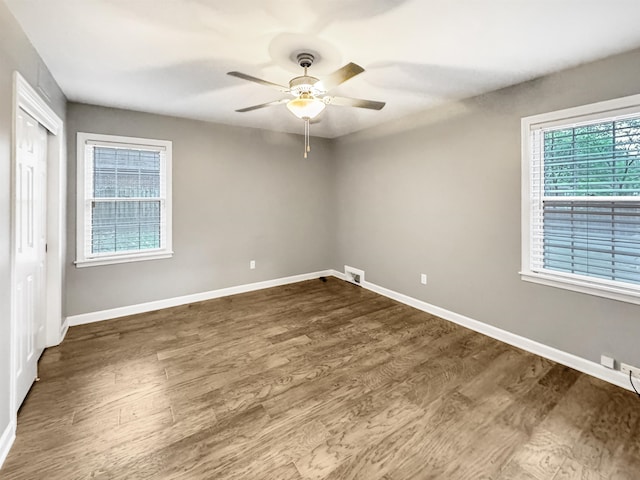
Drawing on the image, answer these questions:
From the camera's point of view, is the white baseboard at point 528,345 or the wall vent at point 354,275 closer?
the white baseboard at point 528,345

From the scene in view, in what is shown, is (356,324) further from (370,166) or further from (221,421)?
(370,166)

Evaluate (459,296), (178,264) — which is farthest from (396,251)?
(178,264)

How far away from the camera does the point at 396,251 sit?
4344mm

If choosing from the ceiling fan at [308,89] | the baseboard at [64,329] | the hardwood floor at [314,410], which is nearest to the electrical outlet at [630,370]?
the hardwood floor at [314,410]

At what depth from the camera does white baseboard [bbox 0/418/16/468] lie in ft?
5.46

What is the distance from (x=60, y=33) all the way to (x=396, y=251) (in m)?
3.94

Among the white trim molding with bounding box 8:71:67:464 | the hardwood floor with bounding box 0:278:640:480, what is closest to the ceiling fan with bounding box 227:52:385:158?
the white trim molding with bounding box 8:71:67:464

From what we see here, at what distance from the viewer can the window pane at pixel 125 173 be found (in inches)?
142

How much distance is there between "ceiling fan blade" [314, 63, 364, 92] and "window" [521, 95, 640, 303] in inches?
77.0

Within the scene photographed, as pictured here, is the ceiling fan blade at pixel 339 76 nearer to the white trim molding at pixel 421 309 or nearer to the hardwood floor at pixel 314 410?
the hardwood floor at pixel 314 410

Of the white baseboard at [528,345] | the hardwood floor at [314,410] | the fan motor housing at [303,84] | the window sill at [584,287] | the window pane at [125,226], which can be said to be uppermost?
the fan motor housing at [303,84]

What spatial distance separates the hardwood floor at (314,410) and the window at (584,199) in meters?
0.84

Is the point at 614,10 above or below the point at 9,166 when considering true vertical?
above

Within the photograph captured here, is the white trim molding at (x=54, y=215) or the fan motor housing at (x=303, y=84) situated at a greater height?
the fan motor housing at (x=303, y=84)
